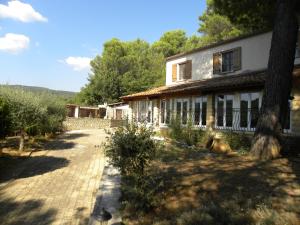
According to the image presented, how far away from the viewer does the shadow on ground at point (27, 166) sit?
972 centimetres

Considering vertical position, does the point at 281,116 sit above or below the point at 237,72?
below

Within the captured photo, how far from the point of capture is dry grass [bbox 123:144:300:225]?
4562 mm

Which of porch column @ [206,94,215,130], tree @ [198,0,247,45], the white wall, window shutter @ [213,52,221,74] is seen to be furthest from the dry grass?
tree @ [198,0,247,45]

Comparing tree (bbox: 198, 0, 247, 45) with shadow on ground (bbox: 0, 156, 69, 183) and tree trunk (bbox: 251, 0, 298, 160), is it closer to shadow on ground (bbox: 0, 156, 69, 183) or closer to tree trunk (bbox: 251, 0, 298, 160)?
tree trunk (bbox: 251, 0, 298, 160)

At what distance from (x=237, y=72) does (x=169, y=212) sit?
44.7 feet

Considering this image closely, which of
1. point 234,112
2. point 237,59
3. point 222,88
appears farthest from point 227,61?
point 234,112

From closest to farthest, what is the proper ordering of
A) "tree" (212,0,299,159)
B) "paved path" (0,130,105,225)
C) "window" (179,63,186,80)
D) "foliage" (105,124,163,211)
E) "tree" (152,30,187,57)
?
"paved path" (0,130,105,225), "foliage" (105,124,163,211), "tree" (212,0,299,159), "window" (179,63,186,80), "tree" (152,30,187,57)

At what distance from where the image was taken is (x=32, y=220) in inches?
232

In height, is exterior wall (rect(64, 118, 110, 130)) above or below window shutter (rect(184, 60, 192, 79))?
below

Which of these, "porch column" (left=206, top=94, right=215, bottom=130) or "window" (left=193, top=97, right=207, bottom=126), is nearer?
"porch column" (left=206, top=94, right=215, bottom=130)

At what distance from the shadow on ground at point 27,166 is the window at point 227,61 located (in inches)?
465

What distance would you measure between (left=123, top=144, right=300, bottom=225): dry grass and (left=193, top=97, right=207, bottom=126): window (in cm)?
810

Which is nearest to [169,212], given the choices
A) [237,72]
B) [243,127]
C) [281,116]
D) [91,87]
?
[281,116]

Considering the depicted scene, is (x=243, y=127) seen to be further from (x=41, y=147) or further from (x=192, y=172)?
(x=41, y=147)
